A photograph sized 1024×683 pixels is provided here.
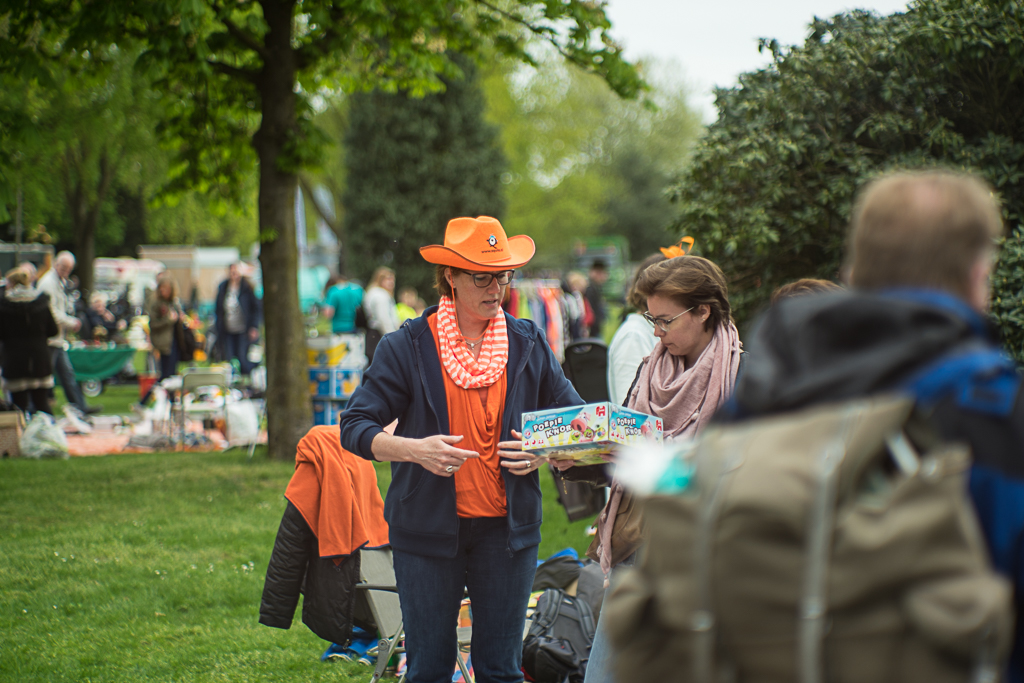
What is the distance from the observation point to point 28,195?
2059 centimetres

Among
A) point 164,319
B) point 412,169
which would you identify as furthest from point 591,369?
point 412,169

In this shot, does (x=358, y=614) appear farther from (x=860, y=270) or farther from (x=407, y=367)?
(x=860, y=270)

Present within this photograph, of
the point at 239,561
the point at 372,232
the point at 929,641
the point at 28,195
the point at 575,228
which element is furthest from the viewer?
the point at 575,228

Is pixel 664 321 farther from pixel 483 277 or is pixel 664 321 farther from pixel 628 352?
pixel 628 352

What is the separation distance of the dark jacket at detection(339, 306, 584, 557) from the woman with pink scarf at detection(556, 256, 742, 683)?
12.2 inches

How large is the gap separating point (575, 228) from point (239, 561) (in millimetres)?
29454

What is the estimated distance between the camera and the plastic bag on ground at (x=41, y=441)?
9195 mm

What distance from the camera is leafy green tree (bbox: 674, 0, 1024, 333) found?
5.79 m

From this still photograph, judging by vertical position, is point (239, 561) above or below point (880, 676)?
below

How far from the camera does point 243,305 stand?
14000mm

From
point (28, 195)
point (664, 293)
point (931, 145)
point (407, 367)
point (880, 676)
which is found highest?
point (28, 195)

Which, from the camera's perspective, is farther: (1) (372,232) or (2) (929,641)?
(1) (372,232)

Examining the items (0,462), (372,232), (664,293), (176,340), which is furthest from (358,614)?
(372,232)

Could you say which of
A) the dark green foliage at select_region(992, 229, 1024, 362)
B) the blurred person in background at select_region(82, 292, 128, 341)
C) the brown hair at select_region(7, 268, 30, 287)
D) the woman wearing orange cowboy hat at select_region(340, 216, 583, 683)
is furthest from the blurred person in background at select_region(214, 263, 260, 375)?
the woman wearing orange cowboy hat at select_region(340, 216, 583, 683)
